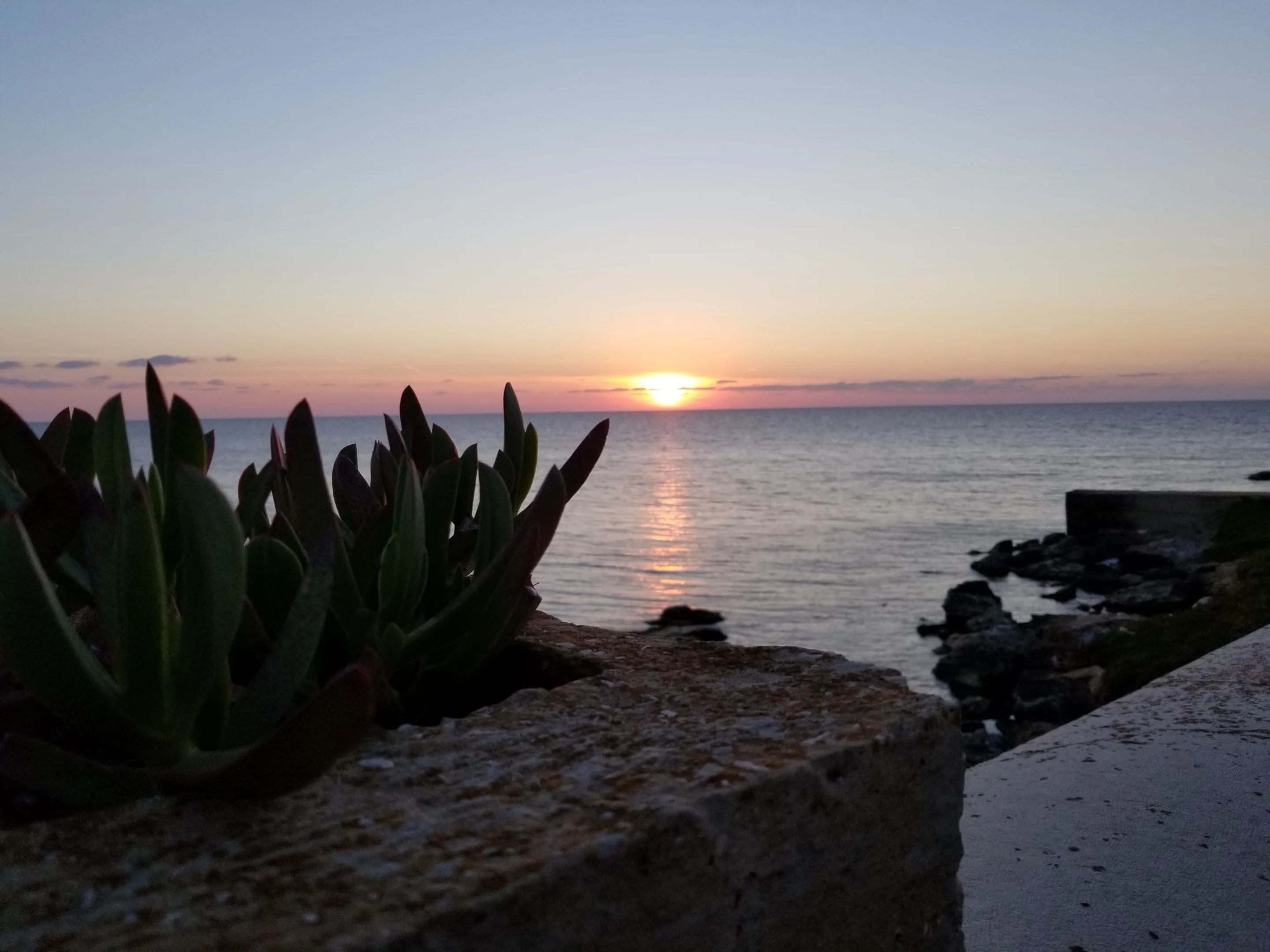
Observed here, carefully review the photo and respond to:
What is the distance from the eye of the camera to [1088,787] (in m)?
3.26

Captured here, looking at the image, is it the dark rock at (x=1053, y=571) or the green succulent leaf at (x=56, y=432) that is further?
the dark rock at (x=1053, y=571)

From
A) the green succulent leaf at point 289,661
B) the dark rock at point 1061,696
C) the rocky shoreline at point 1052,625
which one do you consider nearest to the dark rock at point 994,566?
the rocky shoreline at point 1052,625

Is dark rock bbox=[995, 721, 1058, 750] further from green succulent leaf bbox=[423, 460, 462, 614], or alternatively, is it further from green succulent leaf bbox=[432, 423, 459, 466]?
green succulent leaf bbox=[423, 460, 462, 614]

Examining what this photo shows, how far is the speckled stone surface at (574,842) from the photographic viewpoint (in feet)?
3.12

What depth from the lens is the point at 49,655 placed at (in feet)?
3.41

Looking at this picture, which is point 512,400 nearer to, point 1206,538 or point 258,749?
point 258,749

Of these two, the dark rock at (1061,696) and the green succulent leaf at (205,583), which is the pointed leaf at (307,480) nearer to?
the green succulent leaf at (205,583)

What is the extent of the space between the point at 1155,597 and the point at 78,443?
13.2 meters

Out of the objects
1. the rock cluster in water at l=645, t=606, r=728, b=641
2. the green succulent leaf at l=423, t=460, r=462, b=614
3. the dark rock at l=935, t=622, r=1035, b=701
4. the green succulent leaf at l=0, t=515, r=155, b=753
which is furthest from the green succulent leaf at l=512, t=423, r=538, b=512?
the rock cluster in water at l=645, t=606, r=728, b=641

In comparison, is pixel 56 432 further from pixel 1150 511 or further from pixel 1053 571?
pixel 1150 511

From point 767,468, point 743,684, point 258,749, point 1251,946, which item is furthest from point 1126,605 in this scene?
point 767,468

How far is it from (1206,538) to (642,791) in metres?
16.5

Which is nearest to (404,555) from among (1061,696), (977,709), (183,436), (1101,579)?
(183,436)

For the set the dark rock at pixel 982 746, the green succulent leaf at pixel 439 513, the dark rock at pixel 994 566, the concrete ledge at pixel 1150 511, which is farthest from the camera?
the dark rock at pixel 994 566
